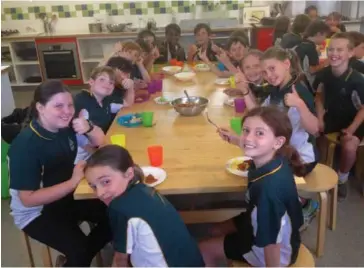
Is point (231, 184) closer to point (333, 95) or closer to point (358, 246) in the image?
point (358, 246)

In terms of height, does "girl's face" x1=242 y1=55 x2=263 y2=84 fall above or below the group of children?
above

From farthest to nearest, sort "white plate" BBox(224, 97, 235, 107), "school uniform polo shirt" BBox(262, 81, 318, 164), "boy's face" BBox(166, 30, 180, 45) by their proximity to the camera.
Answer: "boy's face" BBox(166, 30, 180, 45), "white plate" BBox(224, 97, 235, 107), "school uniform polo shirt" BBox(262, 81, 318, 164)

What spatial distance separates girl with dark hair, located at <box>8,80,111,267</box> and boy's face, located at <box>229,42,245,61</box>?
219cm

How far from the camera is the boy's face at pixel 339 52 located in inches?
110

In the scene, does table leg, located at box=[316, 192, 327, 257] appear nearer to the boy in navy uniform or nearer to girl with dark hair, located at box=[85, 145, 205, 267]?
the boy in navy uniform

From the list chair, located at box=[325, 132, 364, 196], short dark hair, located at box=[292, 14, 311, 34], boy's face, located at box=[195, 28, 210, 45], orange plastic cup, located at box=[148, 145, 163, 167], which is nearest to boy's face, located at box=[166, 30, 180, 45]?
boy's face, located at box=[195, 28, 210, 45]

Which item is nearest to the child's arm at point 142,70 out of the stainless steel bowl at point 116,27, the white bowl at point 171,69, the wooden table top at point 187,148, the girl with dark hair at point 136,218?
the wooden table top at point 187,148

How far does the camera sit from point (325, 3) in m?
6.25

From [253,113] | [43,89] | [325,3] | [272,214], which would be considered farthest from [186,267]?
[325,3]

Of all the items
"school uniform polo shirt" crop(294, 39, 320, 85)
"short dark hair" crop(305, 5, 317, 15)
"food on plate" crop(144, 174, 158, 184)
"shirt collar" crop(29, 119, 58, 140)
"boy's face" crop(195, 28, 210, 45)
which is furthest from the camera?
"short dark hair" crop(305, 5, 317, 15)

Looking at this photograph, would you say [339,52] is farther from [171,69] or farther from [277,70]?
[171,69]

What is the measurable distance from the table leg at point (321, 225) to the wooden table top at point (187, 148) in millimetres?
453

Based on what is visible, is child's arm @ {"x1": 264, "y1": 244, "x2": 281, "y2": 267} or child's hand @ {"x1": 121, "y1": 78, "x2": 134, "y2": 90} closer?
child's arm @ {"x1": 264, "y1": 244, "x2": 281, "y2": 267}

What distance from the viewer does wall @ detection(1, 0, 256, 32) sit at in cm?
639
